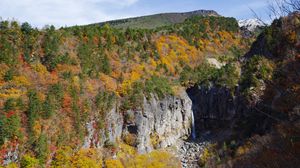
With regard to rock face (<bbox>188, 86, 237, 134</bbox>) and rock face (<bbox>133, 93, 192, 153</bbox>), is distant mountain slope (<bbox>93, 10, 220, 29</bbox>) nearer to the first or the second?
rock face (<bbox>188, 86, 237, 134</bbox>)

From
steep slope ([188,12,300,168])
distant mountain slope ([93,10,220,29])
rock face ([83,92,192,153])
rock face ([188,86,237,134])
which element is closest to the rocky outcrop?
rock face ([83,92,192,153])

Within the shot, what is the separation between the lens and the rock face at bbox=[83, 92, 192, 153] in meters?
48.8

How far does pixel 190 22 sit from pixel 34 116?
2337 inches

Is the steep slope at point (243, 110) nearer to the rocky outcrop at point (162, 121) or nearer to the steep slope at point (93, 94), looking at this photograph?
the steep slope at point (93, 94)

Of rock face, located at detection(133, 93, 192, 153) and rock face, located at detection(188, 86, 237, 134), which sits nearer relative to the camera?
rock face, located at detection(133, 93, 192, 153)

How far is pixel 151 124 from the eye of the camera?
184 ft

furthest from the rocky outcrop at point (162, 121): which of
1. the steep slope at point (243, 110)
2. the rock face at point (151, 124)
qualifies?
the steep slope at point (243, 110)

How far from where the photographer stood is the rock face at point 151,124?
1923 inches

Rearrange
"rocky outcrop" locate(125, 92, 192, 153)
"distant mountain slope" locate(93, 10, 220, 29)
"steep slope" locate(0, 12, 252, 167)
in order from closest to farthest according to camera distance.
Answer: "steep slope" locate(0, 12, 252, 167) → "rocky outcrop" locate(125, 92, 192, 153) → "distant mountain slope" locate(93, 10, 220, 29)

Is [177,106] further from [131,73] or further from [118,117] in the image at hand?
[118,117]

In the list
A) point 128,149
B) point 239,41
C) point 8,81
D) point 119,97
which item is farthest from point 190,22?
point 8,81

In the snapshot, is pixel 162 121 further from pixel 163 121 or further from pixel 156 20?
pixel 156 20

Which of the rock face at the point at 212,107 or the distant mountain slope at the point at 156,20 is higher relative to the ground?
the distant mountain slope at the point at 156,20

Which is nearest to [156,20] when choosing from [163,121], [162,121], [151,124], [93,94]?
[163,121]
